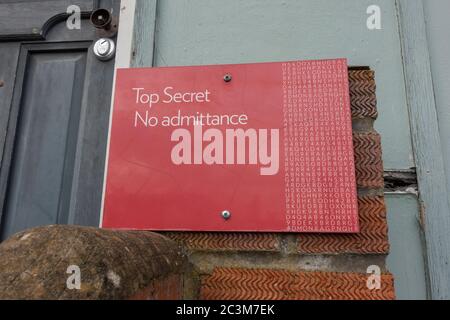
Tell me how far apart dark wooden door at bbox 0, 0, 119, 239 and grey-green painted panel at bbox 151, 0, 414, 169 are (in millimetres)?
420

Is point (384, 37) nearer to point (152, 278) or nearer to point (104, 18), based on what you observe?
point (104, 18)

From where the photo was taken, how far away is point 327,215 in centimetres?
125

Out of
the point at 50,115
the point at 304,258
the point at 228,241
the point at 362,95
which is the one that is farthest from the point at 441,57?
the point at 50,115

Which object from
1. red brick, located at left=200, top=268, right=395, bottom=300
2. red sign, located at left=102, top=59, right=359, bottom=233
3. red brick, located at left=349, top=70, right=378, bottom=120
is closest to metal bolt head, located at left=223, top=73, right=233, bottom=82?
red sign, located at left=102, top=59, right=359, bottom=233

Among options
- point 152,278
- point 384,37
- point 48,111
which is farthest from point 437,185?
point 48,111

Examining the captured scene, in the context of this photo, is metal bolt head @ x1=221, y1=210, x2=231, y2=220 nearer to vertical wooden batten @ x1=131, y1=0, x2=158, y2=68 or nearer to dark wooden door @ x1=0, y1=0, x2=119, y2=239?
dark wooden door @ x1=0, y1=0, x2=119, y2=239

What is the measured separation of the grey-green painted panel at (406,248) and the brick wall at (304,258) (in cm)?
66

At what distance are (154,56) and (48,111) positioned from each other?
28.0 inches

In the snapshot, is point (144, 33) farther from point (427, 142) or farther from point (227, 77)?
point (427, 142)

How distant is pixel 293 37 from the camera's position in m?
2.10

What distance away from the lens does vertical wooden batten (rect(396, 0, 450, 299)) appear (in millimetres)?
1761

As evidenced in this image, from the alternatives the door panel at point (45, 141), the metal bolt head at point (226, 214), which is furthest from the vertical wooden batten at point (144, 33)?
the metal bolt head at point (226, 214)

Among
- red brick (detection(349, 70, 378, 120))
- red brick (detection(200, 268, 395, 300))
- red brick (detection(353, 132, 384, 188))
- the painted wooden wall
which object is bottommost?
red brick (detection(200, 268, 395, 300))

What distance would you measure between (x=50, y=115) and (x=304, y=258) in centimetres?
172
